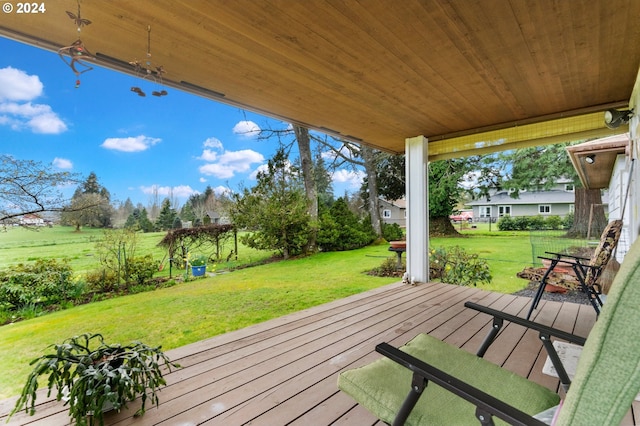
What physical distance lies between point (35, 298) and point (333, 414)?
2096 millimetres

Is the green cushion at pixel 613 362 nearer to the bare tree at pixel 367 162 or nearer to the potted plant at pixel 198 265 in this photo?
the potted plant at pixel 198 265

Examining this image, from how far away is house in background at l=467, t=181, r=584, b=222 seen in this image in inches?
162

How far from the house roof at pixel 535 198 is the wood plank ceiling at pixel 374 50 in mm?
1242

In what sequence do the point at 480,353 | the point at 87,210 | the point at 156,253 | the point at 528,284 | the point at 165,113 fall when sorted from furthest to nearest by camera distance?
the point at 528,284, the point at 156,253, the point at 165,113, the point at 87,210, the point at 480,353

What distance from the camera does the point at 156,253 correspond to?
288 cm

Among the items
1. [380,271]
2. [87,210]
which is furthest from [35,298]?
[380,271]

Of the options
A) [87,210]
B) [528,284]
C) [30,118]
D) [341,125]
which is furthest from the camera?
[528,284]

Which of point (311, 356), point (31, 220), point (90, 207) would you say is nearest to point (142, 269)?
point (90, 207)

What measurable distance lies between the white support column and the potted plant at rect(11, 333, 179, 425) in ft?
11.0

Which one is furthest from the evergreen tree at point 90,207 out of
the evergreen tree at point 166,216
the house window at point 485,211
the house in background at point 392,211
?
the house window at point 485,211

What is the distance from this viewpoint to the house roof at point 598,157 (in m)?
3.29

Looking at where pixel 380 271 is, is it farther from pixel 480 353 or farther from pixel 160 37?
pixel 160 37

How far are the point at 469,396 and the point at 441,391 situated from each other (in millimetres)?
360

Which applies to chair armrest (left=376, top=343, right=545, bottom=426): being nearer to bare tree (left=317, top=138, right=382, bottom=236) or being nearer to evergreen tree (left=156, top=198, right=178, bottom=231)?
evergreen tree (left=156, top=198, right=178, bottom=231)
